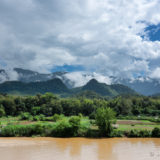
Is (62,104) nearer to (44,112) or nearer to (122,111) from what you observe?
(44,112)

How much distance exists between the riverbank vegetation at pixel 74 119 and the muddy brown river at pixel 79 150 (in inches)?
168

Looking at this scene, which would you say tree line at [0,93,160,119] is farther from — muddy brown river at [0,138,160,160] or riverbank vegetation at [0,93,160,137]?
muddy brown river at [0,138,160,160]

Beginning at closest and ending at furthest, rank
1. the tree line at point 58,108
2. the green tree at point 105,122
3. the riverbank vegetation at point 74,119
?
the green tree at point 105,122
the riverbank vegetation at point 74,119
the tree line at point 58,108

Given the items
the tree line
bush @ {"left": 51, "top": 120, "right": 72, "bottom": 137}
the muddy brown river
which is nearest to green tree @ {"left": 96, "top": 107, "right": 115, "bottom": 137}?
the muddy brown river

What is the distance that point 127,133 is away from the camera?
3684 centimetres

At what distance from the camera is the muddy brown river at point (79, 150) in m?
22.8

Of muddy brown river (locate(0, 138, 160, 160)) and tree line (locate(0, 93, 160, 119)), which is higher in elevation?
tree line (locate(0, 93, 160, 119))

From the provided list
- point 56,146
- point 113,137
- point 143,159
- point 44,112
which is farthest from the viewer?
point 44,112

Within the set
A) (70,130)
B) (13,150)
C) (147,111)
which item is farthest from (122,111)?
(13,150)

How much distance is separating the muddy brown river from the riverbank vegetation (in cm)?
427

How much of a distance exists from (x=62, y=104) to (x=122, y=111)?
1295 inches

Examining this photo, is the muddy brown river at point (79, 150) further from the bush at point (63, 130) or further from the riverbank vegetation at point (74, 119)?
the riverbank vegetation at point (74, 119)

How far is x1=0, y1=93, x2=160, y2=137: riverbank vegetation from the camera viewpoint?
119 feet

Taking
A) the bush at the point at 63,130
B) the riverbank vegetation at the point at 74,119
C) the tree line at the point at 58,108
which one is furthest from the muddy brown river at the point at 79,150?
the tree line at the point at 58,108
